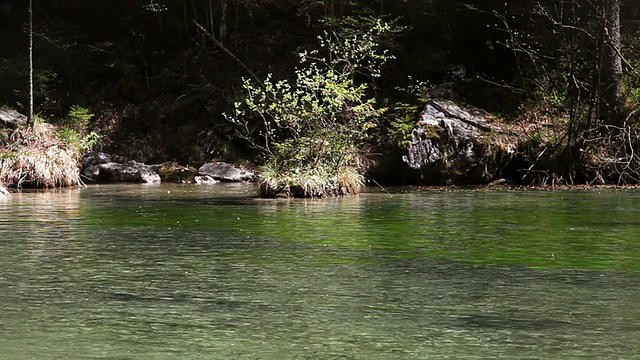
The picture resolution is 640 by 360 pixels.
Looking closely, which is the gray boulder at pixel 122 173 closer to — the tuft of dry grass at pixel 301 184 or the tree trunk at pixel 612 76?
the tuft of dry grass at pixel 301 184

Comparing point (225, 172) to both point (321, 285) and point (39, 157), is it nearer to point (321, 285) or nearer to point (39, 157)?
point (39, 157)

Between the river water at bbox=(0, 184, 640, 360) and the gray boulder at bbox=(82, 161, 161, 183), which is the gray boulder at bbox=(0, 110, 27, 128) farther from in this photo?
the river water at bbox=(0, 184, 640, 360)

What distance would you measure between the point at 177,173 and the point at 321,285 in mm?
18576

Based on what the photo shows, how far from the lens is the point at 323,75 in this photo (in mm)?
19234

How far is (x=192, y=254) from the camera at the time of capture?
8688mm

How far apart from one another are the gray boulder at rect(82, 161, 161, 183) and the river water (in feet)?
36.7

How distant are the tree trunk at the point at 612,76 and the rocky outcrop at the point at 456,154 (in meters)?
2.46

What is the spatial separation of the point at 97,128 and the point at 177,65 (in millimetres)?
4191

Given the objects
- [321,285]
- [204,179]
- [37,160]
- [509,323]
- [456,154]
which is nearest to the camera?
[509,323]

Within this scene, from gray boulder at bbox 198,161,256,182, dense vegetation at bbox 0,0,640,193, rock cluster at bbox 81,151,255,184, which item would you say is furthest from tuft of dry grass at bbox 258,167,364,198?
gray boulder at bbox 198,161,256,182

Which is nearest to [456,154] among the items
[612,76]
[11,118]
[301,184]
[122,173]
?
[612,76]

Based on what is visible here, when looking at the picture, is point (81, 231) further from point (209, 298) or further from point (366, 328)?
point (366, 328)

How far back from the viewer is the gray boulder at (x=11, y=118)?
2448 centimetres

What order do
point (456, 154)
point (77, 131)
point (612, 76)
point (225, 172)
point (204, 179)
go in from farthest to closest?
point (77, 131), point (225, 172), point (204, 179), point (612, 76), point (456, 154)
